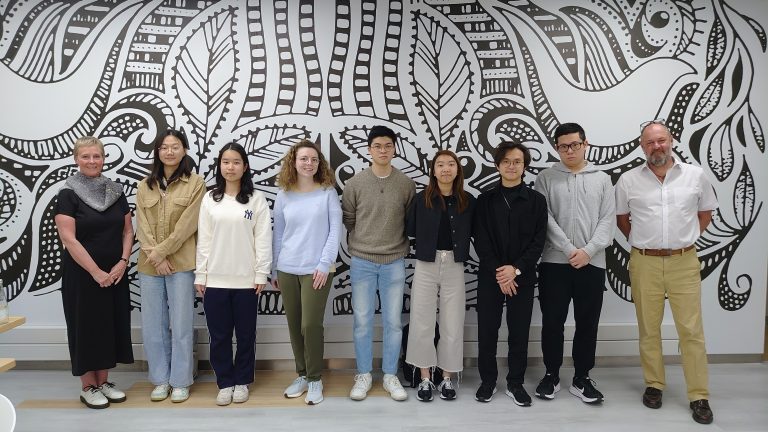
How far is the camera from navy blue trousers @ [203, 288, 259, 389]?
9.62 ft

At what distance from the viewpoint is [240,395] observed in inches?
119

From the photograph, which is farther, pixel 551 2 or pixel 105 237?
pixel 551 2

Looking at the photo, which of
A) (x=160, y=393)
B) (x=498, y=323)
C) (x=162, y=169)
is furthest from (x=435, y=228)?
(x=160, y=393)

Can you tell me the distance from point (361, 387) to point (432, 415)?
0.52 metres

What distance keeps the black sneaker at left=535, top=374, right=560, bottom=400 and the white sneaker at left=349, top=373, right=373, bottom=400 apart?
1110 millimetres

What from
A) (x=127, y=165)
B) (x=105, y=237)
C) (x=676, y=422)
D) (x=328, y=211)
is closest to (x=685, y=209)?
(x=676, y=422)

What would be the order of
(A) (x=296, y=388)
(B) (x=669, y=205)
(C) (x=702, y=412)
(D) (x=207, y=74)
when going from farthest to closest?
(D) (x=207, y=74) → (A) (x=296, y=388) → (B) (x=669, y=205) → (C) (x=702, y=412)

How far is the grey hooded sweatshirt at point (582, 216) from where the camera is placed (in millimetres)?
2952

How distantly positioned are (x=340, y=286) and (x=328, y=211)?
0.88 metres

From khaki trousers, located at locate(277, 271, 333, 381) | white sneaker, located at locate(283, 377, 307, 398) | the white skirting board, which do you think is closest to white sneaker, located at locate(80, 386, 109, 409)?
the white skirting board

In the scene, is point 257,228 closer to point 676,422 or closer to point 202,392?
point 202,392

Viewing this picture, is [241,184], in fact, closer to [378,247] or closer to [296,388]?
[378,247]

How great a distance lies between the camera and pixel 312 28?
358 cm

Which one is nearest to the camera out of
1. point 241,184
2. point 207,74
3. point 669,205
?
point 669,205
